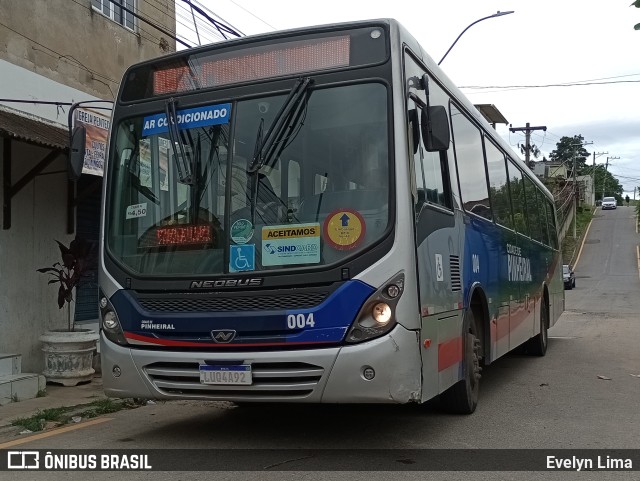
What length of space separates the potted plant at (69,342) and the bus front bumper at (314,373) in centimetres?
418

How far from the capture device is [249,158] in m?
5.30

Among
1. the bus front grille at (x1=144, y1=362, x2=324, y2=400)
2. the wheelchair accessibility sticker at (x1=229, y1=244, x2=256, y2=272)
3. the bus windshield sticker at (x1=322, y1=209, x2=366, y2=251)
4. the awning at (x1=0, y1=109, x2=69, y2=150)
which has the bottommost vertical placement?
the bus front grille at (x1=144, y1=362, x2=324, y2=400)

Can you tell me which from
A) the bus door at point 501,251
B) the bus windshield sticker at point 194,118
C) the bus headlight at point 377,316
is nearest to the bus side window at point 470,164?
the bus door at point 501,251

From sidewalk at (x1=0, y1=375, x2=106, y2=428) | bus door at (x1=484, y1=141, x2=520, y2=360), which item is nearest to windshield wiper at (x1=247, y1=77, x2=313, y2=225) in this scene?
bus door at (x1=484, y1=141, x2=520, y2=360)

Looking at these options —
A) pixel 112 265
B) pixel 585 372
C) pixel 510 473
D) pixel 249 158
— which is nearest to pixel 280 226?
pixel 249 158

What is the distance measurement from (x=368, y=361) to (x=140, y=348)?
187 cm

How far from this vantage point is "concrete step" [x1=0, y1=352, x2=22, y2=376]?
8.20 meters

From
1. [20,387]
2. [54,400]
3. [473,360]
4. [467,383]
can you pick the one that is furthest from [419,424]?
[20,387]

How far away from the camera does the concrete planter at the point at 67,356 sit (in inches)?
353

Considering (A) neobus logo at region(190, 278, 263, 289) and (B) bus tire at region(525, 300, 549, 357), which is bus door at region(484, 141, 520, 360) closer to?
(B) bus tire at region(525, 300, 549, 357)

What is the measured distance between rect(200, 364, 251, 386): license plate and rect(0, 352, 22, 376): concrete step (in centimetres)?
422

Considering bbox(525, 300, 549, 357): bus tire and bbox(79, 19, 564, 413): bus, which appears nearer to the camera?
bbox(79, 19, 564, 413): bus

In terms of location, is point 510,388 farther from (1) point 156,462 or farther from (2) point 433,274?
(1) point 156,462

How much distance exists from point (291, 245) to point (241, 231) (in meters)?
0.43
